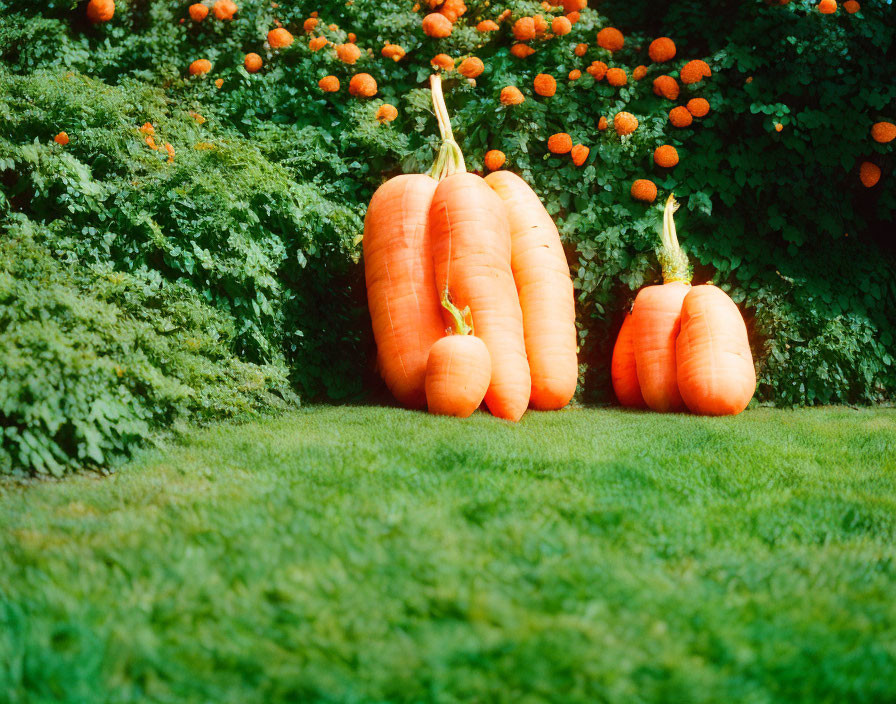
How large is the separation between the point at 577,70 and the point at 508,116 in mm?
689

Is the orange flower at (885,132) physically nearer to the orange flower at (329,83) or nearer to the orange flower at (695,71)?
the orange flower at (695,71)

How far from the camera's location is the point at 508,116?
4512 millimetres

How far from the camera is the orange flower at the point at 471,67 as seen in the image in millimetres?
4688

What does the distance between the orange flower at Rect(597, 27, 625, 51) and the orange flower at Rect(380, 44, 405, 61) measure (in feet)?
4.59

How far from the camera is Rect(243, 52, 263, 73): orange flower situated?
16.1 feet

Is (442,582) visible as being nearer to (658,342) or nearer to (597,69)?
(658,342)

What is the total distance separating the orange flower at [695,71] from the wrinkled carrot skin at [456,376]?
8.56 feet

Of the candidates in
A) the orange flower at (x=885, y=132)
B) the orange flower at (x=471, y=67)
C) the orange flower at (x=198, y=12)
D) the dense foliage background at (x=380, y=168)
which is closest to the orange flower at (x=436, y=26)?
the dense foliage background at (x=380, y=168)

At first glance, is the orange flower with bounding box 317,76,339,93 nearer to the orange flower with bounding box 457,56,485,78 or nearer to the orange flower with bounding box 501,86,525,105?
the orange flower with bounding box 457,56,485,78

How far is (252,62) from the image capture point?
4.91 meters

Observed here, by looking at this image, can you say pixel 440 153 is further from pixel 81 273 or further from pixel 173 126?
pixel 81 273

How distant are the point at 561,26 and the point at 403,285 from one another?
2384mm

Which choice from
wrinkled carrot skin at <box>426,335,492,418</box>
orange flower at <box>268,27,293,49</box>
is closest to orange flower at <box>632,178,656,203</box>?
wrinkled carrot skin at <box>426,335,492,418</box>

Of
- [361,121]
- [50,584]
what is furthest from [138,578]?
[361,121]
